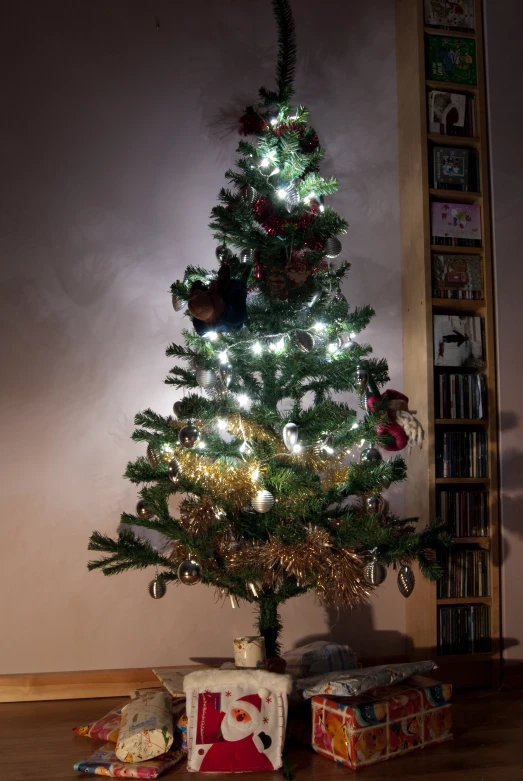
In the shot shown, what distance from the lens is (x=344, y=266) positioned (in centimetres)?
200

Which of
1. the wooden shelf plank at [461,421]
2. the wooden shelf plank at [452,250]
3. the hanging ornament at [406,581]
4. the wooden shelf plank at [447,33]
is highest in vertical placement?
the wooden shelf plank at [447,33]

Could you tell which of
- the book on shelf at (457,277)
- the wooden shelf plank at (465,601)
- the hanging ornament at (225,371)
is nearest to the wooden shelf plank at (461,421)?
the book on shelf at (457,277)

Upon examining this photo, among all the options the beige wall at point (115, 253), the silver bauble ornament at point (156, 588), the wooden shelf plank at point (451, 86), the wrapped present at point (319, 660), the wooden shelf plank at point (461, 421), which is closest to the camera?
the silver bauble ornament at point (156, 588)

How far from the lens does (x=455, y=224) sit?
8.39ft

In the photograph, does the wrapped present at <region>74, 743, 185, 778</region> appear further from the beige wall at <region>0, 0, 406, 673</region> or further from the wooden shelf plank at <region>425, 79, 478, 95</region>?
the wooden shelf plank at <region>425, 79, 478, 95</region>

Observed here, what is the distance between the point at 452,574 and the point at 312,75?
1.89 metres

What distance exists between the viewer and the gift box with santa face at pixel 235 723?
1.64m

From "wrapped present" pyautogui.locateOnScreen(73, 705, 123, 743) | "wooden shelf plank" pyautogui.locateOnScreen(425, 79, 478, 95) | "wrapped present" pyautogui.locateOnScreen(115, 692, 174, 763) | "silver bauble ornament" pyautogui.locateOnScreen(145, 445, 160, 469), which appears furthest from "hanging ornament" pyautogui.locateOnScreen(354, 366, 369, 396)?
"wooden shelf plank" pyautogui.locateOnScreen(425, 79, 478, 95)

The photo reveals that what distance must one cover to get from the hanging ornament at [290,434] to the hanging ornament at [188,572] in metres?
0.37

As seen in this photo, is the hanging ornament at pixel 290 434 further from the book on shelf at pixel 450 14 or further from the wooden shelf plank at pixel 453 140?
the book on shelf at pixel 450 14

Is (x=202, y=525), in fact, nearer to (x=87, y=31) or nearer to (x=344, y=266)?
(x=344, y=266)

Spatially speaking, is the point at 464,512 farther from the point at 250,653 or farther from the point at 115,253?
the point at 115,253

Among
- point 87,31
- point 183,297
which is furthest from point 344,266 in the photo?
point 87,31

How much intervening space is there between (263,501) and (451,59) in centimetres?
187
